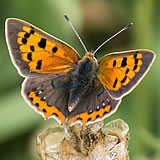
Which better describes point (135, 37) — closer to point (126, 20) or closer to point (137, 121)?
point (126, 20)

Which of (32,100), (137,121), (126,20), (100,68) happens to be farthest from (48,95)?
(126,20)

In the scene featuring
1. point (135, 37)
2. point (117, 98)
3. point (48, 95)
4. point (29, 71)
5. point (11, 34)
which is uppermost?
point (11, 34)

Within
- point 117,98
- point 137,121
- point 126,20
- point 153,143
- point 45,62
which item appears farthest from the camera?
point 126,20

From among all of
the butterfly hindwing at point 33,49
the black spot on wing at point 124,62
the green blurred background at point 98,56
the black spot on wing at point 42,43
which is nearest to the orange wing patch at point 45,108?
the butterfly hindwing at point 33,49

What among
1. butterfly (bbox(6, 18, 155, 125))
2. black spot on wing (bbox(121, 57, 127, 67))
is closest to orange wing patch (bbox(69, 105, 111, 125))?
butterfly (bbox(6, 18, 155, 125))

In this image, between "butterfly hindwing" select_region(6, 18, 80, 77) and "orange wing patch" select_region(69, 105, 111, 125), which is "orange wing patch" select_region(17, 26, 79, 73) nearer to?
"butterfly hindwing" select_region(6, 18, 80, 77)

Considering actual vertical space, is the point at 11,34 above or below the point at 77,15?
above

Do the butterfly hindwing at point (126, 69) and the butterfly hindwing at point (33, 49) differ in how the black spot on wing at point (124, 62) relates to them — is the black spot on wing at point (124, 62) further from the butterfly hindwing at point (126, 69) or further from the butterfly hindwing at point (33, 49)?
the butterfly hindwing at point (33, 49)

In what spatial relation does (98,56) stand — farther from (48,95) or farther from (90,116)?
(90,116)
